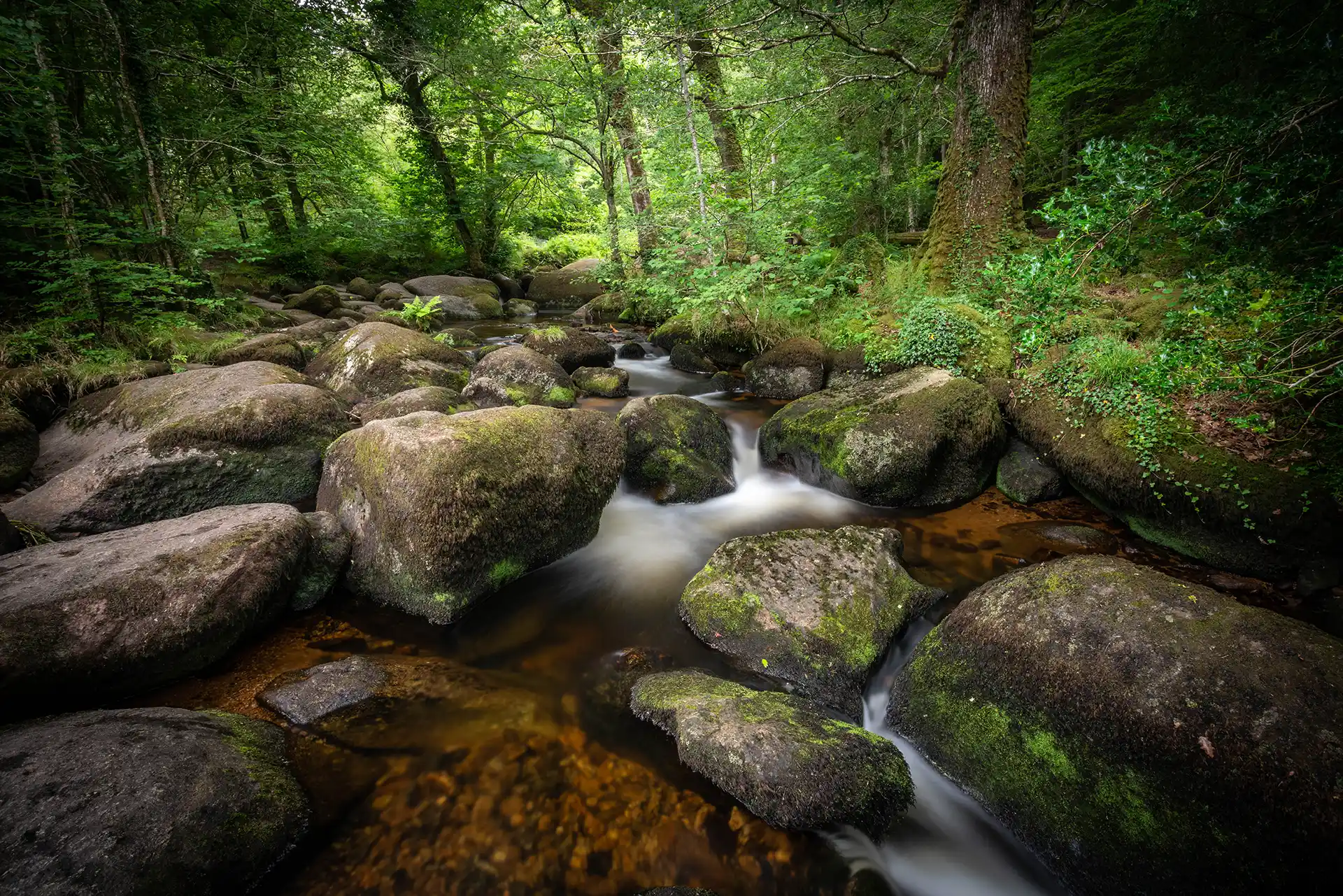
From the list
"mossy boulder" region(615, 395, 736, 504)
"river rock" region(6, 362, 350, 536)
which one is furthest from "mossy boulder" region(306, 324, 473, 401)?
"mossy boulder" region(615, 395, 736, 504)

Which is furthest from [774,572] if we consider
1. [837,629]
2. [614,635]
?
[614,635]

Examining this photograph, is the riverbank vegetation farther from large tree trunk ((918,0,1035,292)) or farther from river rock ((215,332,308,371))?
river rock ((215,332,308,371))

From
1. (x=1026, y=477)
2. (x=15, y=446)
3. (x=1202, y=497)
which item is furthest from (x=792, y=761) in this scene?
(x=15, y=446)

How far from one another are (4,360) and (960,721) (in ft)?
31.9

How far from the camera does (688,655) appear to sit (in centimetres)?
364

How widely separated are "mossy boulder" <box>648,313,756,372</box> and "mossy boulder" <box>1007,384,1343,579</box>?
5.52 m

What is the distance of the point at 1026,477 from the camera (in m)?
5.20

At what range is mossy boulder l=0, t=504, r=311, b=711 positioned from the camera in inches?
99.7

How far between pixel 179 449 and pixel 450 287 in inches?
511

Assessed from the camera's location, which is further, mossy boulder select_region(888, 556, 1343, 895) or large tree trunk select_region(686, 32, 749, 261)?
large tree trunk select_region(686, 32, 749, 261)

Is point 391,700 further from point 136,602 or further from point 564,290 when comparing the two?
point 564,290

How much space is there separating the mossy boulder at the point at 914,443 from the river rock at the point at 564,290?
14096 millimetres

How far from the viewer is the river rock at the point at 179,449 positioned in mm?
4145

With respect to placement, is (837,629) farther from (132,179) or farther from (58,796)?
(132,179)
